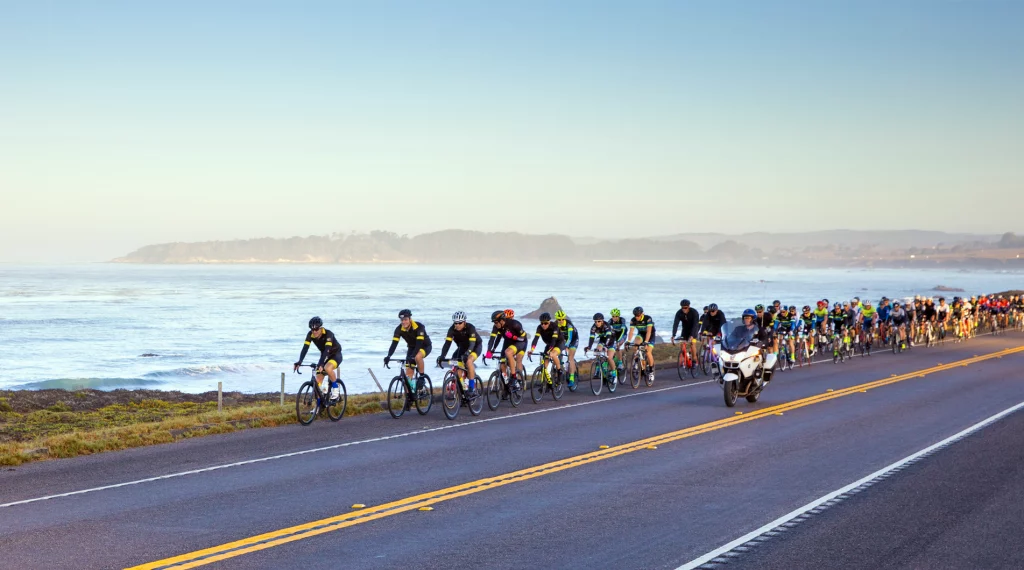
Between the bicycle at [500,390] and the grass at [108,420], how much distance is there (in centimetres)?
235

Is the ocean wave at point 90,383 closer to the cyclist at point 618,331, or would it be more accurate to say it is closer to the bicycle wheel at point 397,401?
the cyclist at point 618,331

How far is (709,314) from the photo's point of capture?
25.8 meters

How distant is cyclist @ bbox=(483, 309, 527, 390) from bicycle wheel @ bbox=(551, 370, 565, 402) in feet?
4.53

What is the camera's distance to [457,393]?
1820cm

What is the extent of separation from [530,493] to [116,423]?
1579cm

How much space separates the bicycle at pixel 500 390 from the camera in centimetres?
1956

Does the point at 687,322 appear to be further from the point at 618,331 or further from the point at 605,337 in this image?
the point at 605,337

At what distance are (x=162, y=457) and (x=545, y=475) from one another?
553 centimetres

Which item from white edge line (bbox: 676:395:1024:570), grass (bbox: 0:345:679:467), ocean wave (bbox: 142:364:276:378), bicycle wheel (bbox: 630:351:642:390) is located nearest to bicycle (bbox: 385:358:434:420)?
grass (bbox: 0:345:679:467)

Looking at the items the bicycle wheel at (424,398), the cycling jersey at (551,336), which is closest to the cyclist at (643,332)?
the cycling jersey at (551,336)

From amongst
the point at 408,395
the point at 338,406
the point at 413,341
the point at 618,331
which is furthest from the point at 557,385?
the point at 338,406

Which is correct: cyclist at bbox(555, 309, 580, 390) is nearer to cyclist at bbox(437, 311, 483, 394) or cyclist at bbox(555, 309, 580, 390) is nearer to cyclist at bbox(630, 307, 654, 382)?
cyclist at bbox(630, 307, 654, 382)

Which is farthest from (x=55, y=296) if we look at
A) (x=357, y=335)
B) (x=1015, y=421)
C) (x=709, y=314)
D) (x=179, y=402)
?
(x=1015, y=421)

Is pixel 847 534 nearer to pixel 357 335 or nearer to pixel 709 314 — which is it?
pixel 709 314
